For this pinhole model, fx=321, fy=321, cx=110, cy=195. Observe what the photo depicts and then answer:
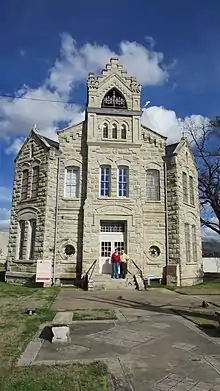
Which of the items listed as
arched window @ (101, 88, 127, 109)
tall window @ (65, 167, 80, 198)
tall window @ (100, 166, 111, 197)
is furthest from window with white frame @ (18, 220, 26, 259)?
arched window @ (101, 88, 127, 109)

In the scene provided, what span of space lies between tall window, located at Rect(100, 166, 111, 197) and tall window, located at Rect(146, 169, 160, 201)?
2858 millimetres

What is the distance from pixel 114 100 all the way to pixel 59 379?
21.1m

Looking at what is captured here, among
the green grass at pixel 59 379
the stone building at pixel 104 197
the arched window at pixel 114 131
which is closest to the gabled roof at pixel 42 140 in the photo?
the stone building at pixel 104 197

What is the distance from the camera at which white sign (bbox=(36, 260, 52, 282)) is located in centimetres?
1911

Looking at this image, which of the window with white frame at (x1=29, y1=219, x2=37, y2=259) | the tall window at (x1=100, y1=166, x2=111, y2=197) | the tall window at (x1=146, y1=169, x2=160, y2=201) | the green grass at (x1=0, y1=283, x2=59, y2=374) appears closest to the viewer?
the green grass at (x1=0, y1=283, x2=59, y2=374)

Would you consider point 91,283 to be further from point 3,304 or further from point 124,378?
point 124,378

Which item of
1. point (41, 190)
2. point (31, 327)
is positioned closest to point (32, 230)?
point (41, 190)

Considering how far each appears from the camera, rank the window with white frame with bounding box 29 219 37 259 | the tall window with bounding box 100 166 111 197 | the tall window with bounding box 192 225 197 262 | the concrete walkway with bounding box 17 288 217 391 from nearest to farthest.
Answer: the concrete walkway with bounding box 17 288 217 391
the window with white frame with bounding box 29 219 37 259
the tall window with bounding box 100 166 111 197
the tall window with bounding box 192 225 197 262

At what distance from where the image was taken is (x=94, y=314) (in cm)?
1072

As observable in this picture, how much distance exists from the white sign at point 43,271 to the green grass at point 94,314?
8.06 metres

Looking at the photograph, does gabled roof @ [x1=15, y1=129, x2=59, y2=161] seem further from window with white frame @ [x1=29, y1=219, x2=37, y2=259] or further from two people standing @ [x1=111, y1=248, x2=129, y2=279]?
two people standing @ [x1=111, y1=248, x2=129, y2=279]

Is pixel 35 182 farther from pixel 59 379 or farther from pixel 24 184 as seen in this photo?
pixel 59 379

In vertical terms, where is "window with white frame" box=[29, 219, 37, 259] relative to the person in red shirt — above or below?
above

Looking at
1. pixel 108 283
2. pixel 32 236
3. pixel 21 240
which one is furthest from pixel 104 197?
pixel 21 240
